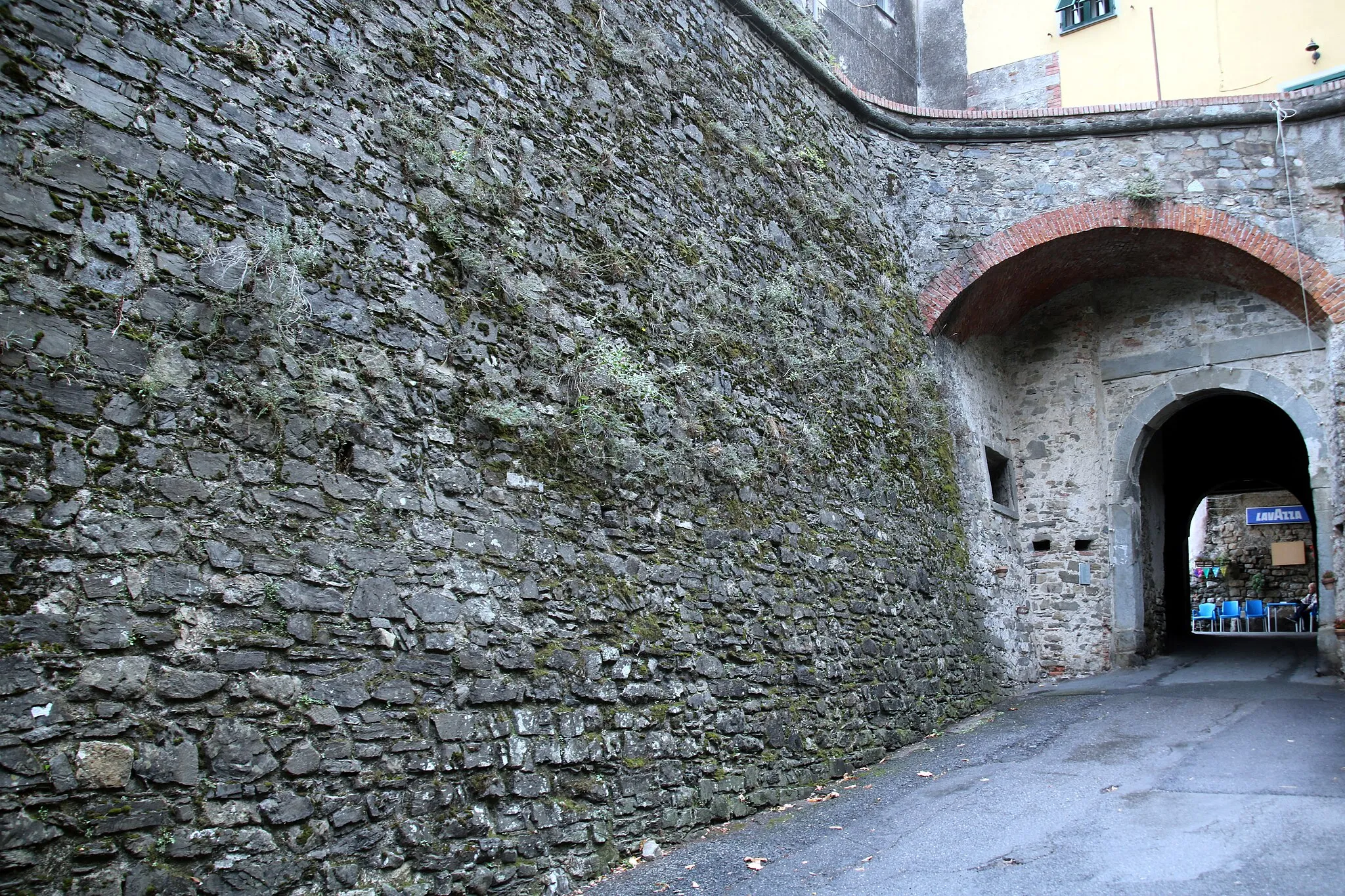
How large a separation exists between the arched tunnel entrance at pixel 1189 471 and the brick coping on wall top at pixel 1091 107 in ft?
10.3

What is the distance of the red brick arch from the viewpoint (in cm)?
933

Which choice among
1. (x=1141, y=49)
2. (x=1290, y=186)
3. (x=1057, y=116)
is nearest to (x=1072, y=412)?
(x=1290, y=186)

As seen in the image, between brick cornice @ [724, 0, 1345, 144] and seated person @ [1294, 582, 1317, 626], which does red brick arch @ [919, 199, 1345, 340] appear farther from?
seated person @ [1294, 582, 1317, 626]

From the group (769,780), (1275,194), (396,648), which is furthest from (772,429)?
(1275,194)

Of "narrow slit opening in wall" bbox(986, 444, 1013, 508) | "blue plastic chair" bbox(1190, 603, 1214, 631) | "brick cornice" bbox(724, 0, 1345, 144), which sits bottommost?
"blue plastic chair" bbox(1190, 603, 1214, 631)

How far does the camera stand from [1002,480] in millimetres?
11047

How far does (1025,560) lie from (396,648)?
8.62m

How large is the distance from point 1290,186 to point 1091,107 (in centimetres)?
208

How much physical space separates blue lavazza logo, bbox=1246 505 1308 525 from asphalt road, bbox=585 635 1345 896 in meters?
15.3

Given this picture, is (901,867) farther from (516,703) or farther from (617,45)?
(617,45)

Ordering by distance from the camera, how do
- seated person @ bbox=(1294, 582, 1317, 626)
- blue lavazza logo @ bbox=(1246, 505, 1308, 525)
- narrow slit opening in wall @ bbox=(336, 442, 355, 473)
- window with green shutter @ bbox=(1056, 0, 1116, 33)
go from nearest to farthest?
narrow slit opening in wall @ bbox=(336, 442, 355, 473) → window with green shutter @ bbox=(1056, 0, 1116, 33) → seated person @ bbox=(1294, 582, 1317, 626) → blue lavazza logo @ bbox=(1246, 505, 1308, 525)

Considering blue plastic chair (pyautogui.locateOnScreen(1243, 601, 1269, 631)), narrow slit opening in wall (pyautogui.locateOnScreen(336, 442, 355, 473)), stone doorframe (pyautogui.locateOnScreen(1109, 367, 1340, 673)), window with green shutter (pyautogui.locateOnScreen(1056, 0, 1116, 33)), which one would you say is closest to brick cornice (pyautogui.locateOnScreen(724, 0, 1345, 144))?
stone doorframe (pyautogui.locateOnScreen(1109, 367, 1340, 673))

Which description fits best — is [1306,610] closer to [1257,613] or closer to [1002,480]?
[1257,613]

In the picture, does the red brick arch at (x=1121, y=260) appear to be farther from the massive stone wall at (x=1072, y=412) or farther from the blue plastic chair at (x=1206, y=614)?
the blue plastic chair at (x=1206, y=614)
